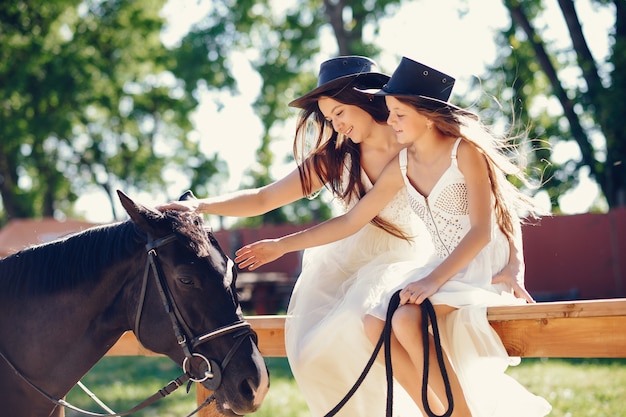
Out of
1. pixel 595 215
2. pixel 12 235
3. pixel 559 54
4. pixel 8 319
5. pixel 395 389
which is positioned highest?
pixel 8 319

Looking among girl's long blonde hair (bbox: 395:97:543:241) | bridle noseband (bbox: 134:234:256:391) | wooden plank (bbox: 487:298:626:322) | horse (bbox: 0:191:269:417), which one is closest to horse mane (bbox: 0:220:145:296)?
horse (bbox: 0:191:269:417)

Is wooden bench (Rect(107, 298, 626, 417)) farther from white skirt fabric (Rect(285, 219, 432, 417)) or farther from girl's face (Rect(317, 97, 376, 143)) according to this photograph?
girl's face (Rect(317, 97, 376, 143))

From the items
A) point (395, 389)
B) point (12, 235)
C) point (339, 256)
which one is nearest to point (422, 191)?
point (339, 256)

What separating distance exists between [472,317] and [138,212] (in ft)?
4.48

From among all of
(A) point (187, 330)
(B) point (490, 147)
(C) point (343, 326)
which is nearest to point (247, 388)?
(A) point (187, 330)

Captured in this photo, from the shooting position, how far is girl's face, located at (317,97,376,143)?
361 cm

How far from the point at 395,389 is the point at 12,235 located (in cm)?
2055

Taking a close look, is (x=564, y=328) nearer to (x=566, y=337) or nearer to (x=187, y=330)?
(x=566, y=337)

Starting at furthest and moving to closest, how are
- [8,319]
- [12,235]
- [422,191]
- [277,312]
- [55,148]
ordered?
[55,148], [12,235], [277,312], [422,191], [8,319]

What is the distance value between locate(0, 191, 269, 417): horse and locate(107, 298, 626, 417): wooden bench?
0.99 meters

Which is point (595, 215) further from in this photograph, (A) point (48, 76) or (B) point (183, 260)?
(A) point (48, 76)

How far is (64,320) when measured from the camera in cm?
288

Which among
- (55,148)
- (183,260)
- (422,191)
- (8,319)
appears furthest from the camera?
(55,148)

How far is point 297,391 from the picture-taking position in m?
8.31
